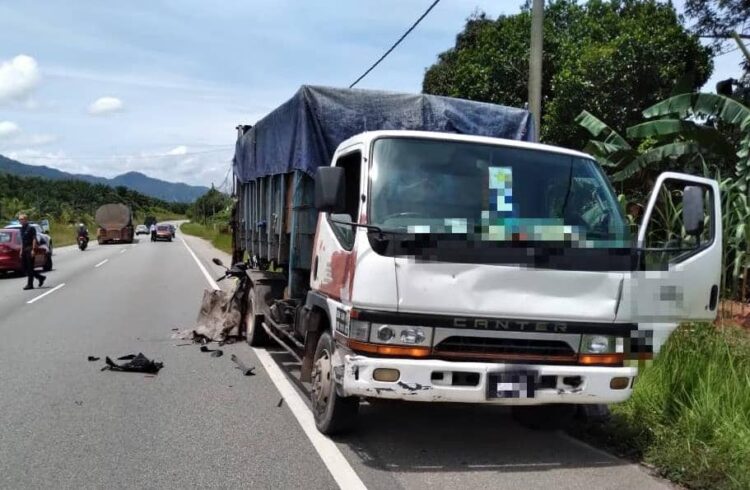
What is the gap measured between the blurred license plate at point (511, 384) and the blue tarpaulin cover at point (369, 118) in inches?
124

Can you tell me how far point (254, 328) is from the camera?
29.9 ft

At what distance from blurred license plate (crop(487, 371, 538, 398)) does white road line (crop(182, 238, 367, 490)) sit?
101 centimetres

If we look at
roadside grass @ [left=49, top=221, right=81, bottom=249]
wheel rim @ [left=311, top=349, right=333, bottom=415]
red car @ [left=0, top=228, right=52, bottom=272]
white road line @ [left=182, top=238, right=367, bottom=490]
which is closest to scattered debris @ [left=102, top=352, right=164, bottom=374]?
white road line @ [left=182, top=238, right=367, bottom=490]

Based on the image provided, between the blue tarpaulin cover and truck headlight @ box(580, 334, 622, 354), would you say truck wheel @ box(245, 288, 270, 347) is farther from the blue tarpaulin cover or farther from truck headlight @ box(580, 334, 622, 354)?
truck headlight @ box(580, 334, 622, 354)

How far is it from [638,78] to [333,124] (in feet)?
35.6

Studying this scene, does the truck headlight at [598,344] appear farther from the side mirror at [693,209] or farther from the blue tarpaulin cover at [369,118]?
the blue tarpaulin cover at [369,118]

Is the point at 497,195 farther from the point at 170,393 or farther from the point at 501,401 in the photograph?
the point at 170,393

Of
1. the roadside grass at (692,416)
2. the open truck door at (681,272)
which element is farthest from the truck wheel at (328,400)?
the open truck door at (681,272)

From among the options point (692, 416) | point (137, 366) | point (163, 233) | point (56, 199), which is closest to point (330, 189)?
point (692, 416)

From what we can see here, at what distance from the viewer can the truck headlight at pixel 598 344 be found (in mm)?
4621

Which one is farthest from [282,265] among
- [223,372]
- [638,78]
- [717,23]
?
[717,23]

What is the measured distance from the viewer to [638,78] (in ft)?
50.9

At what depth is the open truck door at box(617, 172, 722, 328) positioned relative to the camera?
465cm

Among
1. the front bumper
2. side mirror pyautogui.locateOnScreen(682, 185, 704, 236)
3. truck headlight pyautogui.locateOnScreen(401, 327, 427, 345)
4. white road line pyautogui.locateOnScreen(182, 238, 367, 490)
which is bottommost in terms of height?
white road line pyautogui.locateOnScreen(182, 238, 367, 490)
